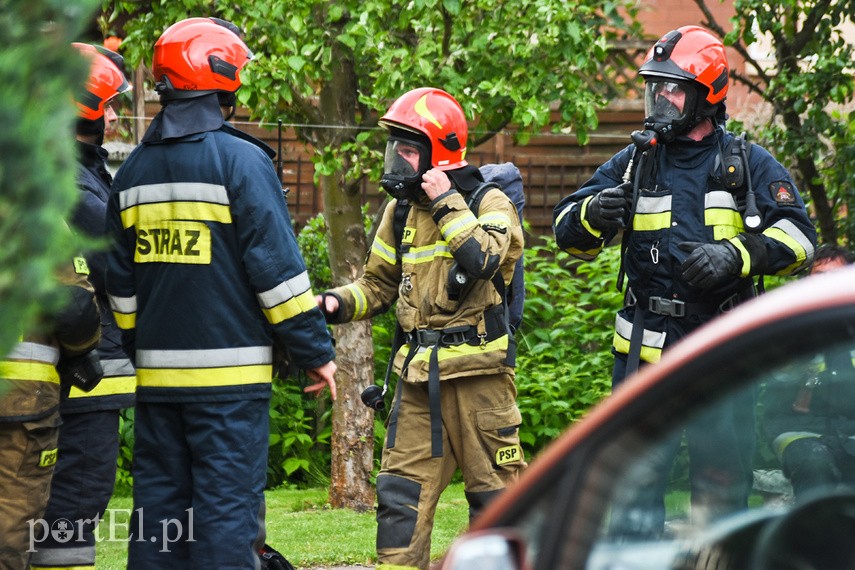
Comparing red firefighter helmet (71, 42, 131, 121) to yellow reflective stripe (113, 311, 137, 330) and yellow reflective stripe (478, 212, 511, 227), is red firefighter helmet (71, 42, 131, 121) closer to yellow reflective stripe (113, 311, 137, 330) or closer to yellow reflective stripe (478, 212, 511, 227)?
yellow reflective stripe (113, 311, 137, 330)

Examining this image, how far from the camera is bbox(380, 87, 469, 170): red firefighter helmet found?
5141 mm

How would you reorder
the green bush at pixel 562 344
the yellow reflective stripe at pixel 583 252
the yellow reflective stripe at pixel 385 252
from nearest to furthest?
the yellow reflective stripe at pixel 385 252
the yellow reflective stripe at pixel 583 252
the green bush at pixel 562 344

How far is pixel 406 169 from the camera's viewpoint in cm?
514

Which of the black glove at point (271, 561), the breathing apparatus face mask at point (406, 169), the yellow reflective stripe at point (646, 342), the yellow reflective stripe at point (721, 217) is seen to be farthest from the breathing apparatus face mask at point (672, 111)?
the black glove at point (271, 561)

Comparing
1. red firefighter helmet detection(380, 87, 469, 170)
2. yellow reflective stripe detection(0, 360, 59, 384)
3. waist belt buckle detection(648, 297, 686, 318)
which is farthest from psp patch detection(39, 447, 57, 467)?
waist belt buckle detection(648, 297, 686, 318)

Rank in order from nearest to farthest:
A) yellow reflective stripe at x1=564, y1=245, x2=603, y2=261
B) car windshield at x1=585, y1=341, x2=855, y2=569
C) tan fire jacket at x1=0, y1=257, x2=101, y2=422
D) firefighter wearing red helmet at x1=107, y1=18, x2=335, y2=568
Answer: car windshield at x1=585, y1=341, x2=855, y2=569 < firefighter wearing red helmet at x1=107, y1=18, x2=335, y2=568 < tan fire jacket at x1=0, y1=257, x2=101, y2=422 < yellow reflective stripe at x1=564, y1=245, x2=603, y2=261

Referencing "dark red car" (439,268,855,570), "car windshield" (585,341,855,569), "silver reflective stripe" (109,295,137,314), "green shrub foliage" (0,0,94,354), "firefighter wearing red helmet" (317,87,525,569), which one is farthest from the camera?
"firefighter wearing red helmet" (317,87,525,569)

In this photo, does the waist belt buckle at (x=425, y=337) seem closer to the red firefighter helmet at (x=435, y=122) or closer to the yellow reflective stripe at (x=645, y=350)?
the red firefighter helmet at (x=435, y=122)

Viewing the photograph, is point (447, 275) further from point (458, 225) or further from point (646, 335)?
point (646, 335)

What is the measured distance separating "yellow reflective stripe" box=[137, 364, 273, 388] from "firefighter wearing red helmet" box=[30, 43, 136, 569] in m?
0.52

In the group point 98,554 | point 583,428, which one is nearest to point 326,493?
point 98,554

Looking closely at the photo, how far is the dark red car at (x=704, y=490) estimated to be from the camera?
1900 mm

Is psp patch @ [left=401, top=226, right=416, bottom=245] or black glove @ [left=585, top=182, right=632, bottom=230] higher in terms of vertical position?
black glove @ [left=585, top=182, right=632, bottom=230]

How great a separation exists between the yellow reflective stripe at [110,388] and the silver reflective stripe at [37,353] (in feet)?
1.08
